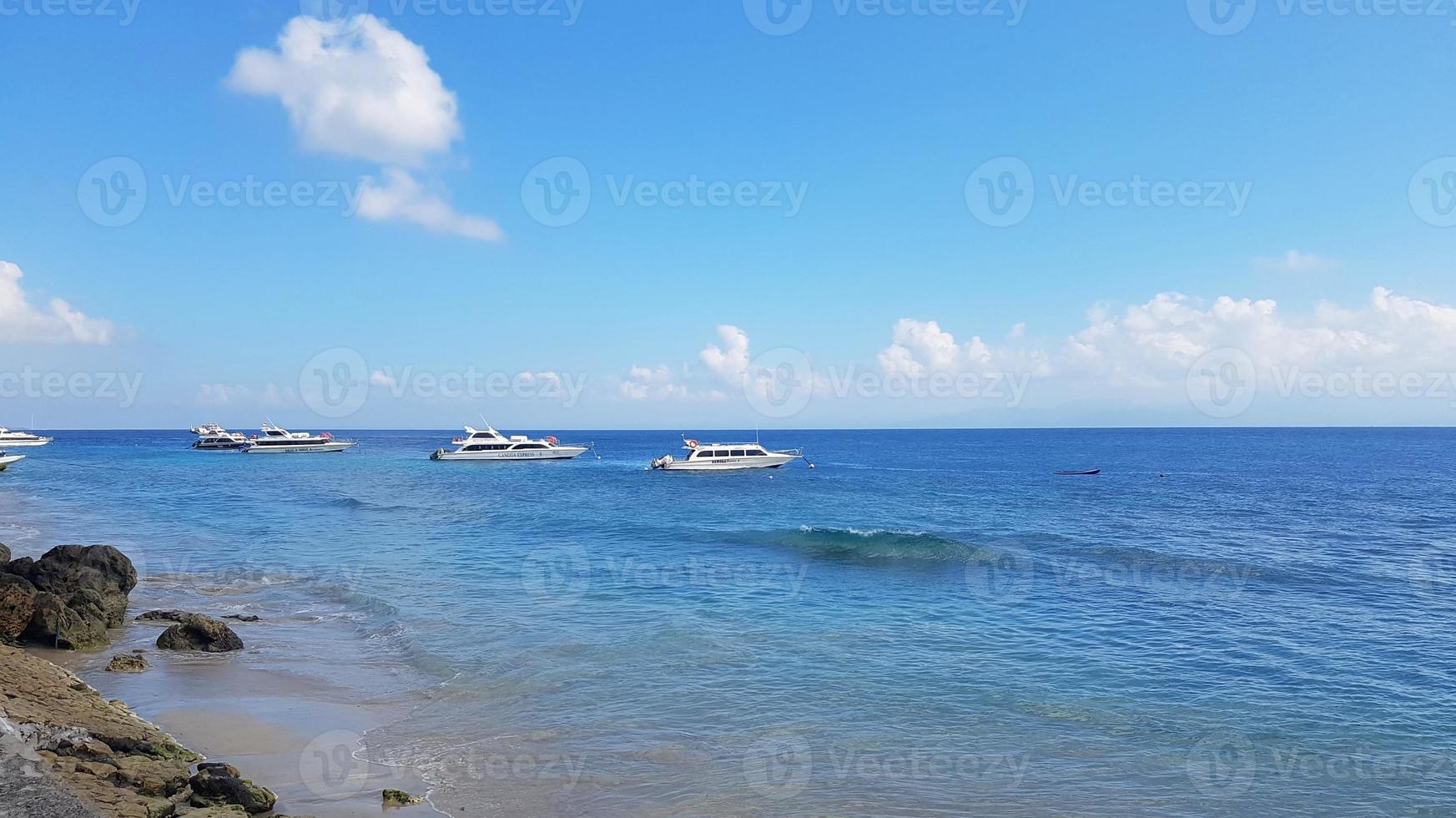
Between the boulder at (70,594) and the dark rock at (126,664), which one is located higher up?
the boulder at (70,594)

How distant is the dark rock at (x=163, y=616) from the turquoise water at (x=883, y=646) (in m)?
2.74

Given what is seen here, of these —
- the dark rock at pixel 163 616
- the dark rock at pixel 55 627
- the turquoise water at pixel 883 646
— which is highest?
the dark rock at pixel 55 627

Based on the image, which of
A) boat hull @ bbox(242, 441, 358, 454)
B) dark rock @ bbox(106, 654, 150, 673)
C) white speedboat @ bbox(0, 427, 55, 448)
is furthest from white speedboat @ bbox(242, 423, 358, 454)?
dark rock @ bbox(106, 654, 150, 673)

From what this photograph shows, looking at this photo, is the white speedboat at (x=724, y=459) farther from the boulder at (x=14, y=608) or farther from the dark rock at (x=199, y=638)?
the boulder at (x=14, y=608)

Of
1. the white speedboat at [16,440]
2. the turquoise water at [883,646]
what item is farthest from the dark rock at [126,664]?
the white speedboat at [16,440]

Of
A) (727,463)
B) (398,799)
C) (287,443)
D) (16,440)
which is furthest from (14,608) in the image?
(16,440)

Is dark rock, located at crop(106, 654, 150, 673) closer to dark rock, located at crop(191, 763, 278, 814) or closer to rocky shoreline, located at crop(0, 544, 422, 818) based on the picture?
rocky shoreline, located at crop(0, 544, 422, 818)

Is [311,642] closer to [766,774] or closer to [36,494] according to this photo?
[766,774]

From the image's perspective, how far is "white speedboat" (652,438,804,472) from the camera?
8019cm

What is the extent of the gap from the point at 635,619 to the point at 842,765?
392 inches

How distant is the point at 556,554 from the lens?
105 ft

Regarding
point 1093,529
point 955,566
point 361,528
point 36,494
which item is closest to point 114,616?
point 361,528

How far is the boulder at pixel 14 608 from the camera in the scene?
1634 cm

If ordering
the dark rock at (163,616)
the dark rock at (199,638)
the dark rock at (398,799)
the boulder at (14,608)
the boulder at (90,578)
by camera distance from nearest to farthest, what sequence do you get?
the dark rock at (398,799), the boulder at (14,608), the dark rock at (199,638), the boulder at (90,578), the dark rock at (163,616)
